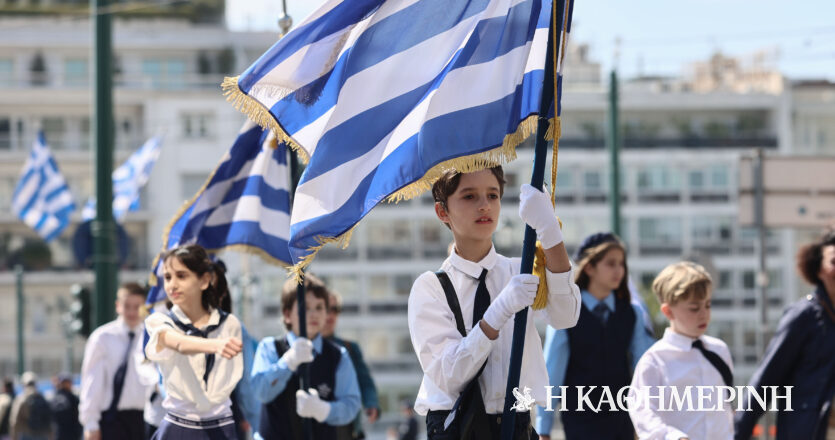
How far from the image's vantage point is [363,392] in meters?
10.6

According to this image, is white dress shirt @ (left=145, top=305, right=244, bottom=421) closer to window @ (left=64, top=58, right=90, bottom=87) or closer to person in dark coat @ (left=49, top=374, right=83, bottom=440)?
person in dark coat @ (left=49, top=374, right=83, bottom=440)

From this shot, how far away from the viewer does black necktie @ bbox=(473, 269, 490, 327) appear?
5.30m

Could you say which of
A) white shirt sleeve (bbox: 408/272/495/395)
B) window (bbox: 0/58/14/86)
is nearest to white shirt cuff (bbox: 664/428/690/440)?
white shirt sleeve (bbox: 408/272/495/395)

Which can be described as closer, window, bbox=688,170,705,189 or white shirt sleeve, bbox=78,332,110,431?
white shirt sleeve, bbox=78,332,110,431

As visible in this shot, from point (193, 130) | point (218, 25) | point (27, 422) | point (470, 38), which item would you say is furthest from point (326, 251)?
point (470, 38)

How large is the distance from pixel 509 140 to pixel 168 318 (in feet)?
9.03

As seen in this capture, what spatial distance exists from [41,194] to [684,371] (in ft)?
92.7

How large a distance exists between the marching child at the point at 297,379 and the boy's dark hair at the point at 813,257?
2.78m

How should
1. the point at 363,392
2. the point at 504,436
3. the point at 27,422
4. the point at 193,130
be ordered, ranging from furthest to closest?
1. the point at 193,130
2. the point at 27,422
3. the point at 363,392
4. the point at 504,436

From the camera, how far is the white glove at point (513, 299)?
4.86m

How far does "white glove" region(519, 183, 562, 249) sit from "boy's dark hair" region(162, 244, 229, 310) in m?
2.99

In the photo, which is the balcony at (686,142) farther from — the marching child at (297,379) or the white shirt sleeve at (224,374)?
the white shirt sleeve at (224,374)

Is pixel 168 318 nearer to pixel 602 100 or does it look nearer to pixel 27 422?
pixel 27 422

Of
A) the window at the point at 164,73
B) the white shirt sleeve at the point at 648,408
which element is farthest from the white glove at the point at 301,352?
the window at the point at 164,73
